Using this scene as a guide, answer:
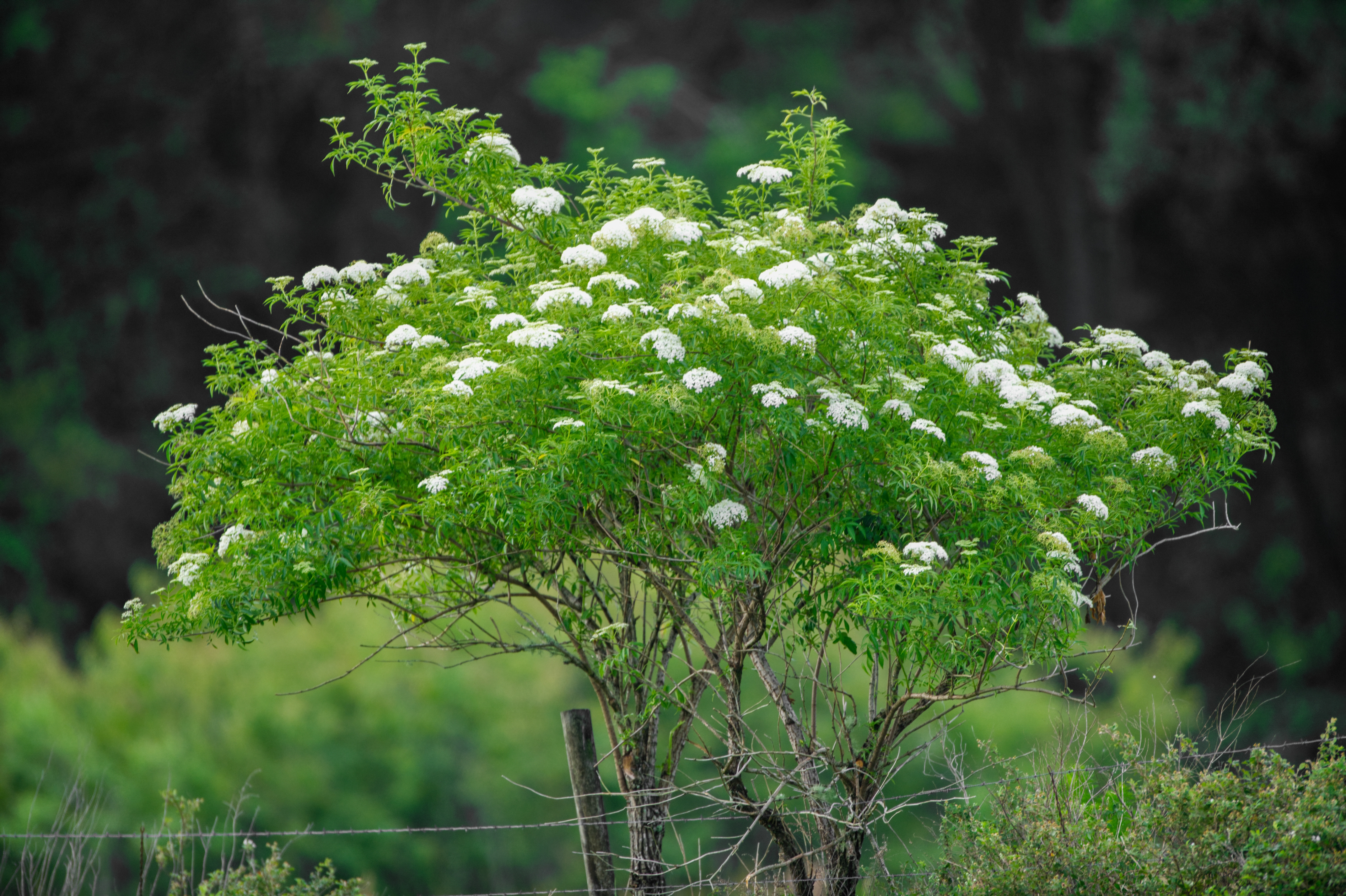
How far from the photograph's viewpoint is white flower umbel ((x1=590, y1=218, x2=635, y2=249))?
442 cm

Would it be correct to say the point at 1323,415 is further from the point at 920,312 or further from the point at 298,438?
the point at 298,438

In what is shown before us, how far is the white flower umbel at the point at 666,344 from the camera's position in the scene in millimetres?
3920

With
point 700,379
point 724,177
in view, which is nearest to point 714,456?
point 700,379

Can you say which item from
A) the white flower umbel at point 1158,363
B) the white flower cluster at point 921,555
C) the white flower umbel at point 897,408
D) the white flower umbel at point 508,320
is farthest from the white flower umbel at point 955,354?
the white flower umbel at point 508,320

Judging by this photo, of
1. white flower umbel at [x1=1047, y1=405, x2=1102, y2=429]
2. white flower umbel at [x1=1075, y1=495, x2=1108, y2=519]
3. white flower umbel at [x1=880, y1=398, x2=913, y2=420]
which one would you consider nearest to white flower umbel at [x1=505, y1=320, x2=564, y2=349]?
white flower umbel at [x1=880, y1=398, x2=913, y2=420]

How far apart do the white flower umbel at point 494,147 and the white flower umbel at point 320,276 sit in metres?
0.78

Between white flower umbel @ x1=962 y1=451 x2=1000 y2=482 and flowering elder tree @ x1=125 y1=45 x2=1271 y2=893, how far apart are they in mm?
13

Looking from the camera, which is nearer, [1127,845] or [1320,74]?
[1127,845]

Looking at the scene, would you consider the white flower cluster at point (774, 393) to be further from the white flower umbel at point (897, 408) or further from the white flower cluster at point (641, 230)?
the white flower cluster at point (641, 230)

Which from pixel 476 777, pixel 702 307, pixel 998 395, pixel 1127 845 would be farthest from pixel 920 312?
pixel 476 777

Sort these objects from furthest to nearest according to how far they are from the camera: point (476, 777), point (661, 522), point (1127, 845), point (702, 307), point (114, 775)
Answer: point (476, 777)
point (114, 775)
point (661, 522)
point (1127, 845)
point (702, 307)

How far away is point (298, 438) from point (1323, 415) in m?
21.0

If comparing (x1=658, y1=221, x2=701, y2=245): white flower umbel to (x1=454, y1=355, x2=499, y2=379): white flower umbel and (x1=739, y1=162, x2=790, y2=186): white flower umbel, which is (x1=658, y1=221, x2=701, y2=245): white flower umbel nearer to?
(x1=739, y1=162, x2=790, y2=186): white flower umbel

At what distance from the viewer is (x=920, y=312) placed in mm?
4805
